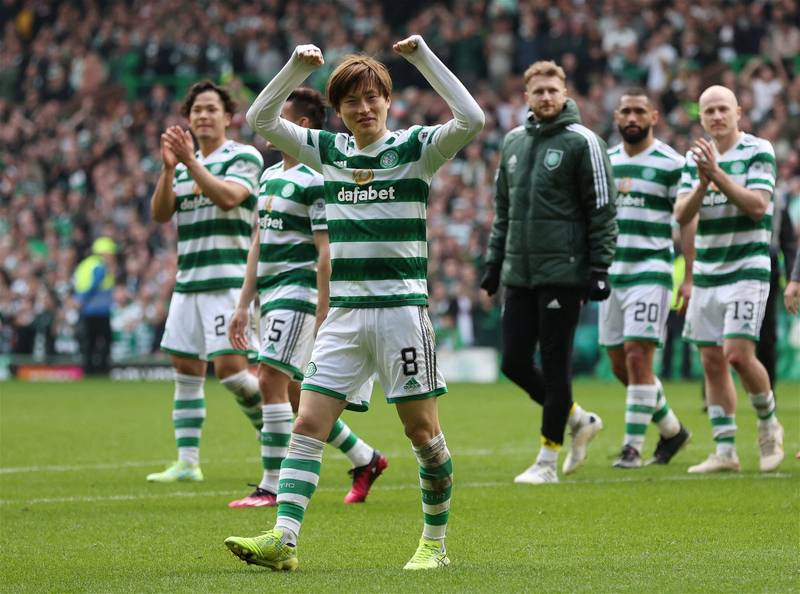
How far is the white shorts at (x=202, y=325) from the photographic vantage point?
379 inches

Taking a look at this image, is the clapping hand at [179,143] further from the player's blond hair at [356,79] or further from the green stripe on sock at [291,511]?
the green stripe on sock at [291,511]

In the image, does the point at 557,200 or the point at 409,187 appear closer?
the point at 409,187

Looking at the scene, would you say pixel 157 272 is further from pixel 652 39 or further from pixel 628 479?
pixel 628 479

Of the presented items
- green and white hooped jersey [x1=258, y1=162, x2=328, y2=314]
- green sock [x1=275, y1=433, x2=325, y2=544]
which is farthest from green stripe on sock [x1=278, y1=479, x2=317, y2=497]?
green and white hooped jersey [x1=258, y1=162, x2=328, y2=314]

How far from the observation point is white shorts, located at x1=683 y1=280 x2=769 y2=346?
962 cm

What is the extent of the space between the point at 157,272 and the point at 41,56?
8250 millimetres

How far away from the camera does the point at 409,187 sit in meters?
6.27

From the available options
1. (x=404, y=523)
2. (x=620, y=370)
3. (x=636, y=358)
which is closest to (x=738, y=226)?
(x=636, y=358)

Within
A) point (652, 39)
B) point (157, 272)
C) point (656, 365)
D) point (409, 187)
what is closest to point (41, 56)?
point (157, 272)

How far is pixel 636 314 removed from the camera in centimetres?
1029

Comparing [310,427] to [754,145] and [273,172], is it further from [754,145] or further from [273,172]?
[754,145]

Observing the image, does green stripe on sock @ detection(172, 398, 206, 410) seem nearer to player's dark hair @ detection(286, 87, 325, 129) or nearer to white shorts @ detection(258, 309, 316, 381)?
white shorts @ detection(258, 309, 316, 381)

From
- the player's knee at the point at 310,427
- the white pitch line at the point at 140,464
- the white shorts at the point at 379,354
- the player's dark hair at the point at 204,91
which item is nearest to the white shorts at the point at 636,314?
the white pitch line at the point at 140,464

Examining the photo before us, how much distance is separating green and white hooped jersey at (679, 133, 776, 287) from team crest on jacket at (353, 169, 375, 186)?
3954 mm
